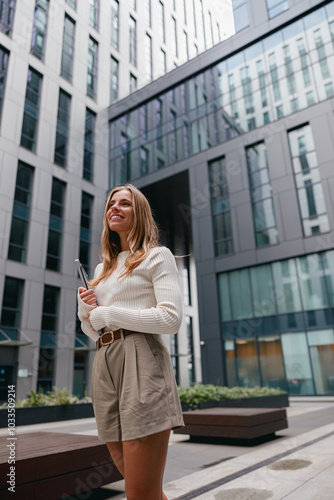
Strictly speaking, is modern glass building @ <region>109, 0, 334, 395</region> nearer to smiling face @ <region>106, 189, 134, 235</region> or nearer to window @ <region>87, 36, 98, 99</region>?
window @ <region>87, 36, 98, 99</region>

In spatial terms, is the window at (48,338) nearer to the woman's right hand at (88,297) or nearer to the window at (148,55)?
the woman's right hand at (88,297)

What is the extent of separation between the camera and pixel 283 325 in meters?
20.7

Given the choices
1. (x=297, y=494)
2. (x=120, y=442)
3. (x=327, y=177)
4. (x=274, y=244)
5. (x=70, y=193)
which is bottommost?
(x=297, y=494)

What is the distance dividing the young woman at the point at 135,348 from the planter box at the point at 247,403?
11.0 m

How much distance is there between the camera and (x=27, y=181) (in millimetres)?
22531

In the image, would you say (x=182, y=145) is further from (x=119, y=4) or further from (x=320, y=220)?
(x=119, y=4)

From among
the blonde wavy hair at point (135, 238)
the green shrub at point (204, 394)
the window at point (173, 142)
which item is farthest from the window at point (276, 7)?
the blonde wavy hair at point (135, 238)

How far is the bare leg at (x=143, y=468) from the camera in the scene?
1.47m

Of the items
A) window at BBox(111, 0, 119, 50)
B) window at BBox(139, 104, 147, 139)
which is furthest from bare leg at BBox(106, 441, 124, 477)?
window at BBox(111, 0, 119, 50)

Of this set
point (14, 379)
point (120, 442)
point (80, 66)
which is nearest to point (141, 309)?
point (120, 442)

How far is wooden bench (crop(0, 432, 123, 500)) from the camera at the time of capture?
10.6 feet

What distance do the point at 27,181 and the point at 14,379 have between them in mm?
11322

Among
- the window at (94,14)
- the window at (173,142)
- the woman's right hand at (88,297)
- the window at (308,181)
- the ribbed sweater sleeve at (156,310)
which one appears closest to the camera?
the ribbed sweater sleeve at (156,310)

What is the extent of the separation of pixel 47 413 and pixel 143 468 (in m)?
11.4
